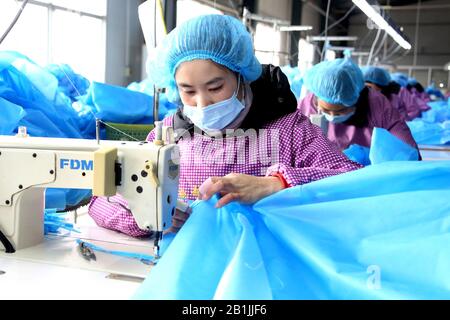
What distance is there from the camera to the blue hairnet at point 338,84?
2619mm

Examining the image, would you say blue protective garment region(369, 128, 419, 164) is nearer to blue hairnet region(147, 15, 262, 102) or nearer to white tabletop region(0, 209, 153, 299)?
blue hairnet region(147, 15, 262, 102)

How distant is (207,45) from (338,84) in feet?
4.67

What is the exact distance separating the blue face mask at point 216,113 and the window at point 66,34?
299 centimetres

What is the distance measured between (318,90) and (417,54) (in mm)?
12997

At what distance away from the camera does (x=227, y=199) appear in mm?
1036

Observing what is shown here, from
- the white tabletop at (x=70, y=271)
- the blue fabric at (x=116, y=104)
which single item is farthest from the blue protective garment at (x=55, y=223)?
the blue fabric at (x=116, y=104)

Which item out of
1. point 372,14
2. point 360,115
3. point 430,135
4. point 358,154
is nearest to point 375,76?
point 430,135

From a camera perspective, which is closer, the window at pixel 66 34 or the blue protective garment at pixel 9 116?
the blue protective garment at pixel 9 116

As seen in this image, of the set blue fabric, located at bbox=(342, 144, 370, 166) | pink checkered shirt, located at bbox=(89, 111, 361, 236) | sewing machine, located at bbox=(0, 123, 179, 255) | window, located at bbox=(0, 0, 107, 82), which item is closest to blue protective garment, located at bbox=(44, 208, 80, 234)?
sewing machine, located at bbox=(0, 123, 179, 255)

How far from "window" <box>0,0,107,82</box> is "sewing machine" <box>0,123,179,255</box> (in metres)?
3.20

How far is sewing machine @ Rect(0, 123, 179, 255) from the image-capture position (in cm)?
102

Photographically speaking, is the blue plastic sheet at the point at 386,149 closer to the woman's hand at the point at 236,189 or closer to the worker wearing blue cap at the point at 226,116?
the worker wearing blue cap at the point at 226,116

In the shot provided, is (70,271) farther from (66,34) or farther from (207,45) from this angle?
(66,34)

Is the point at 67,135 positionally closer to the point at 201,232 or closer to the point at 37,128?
the point at 37,128
